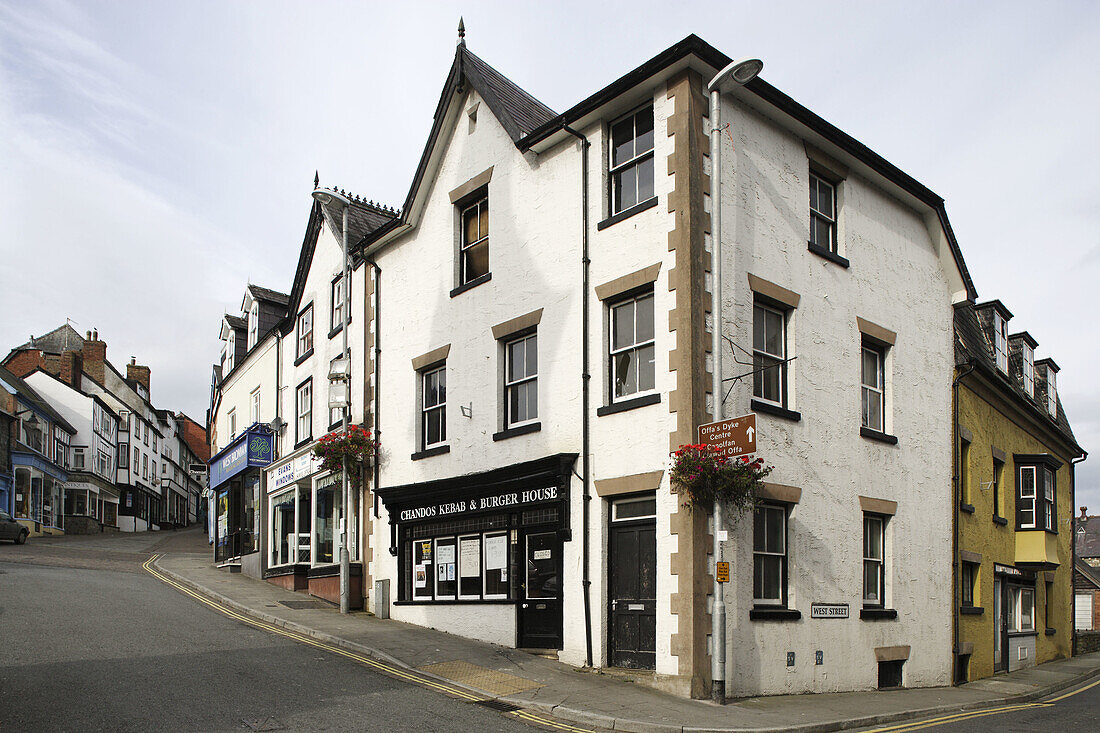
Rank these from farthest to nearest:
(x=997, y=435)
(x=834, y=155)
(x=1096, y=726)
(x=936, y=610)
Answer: (x=997, y=435), (x=936, y=610), (x=834, y=155), (x=1096, y=726)


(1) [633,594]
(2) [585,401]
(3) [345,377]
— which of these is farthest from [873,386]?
(3) [345,377]

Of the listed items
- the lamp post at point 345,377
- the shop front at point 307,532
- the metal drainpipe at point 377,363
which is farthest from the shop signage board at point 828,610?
the shop front at point 307,532

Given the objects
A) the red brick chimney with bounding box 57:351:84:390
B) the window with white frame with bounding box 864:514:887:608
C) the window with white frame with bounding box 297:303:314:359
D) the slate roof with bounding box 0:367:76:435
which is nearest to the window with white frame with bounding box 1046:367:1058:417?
the window with white frame with bounding box 864:514:887:608

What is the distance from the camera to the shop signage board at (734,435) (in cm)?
1140

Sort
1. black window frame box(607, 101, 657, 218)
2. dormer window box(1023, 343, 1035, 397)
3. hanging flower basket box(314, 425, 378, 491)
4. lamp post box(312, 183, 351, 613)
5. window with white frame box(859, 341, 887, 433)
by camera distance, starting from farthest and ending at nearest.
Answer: dormer window box(1023, 343, 1035, 397) → hanging flower basket box(314, 425, 378, 491) → lamp post box(312, 183, 351, 613) → window with white frame box(859, 341, 887, 433) → black window frame box(607, 101, 657, 218)

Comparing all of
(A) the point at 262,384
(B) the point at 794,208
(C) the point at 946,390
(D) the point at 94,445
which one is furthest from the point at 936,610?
(D) the point at 94,445

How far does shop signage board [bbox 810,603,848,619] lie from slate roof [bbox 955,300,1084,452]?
749 centimetres

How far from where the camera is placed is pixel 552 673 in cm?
1318

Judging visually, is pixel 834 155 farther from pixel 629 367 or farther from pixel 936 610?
pixel 936 610

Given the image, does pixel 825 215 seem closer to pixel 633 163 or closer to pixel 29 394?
pixel 633 163

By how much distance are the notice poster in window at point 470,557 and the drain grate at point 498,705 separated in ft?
17.4

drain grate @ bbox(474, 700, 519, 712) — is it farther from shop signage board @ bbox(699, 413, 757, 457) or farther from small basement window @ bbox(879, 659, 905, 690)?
small basement window @ bbox(879, 659, 905, 690)

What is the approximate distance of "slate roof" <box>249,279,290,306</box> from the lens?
33.1 meters

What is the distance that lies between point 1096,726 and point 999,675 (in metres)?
9.71
